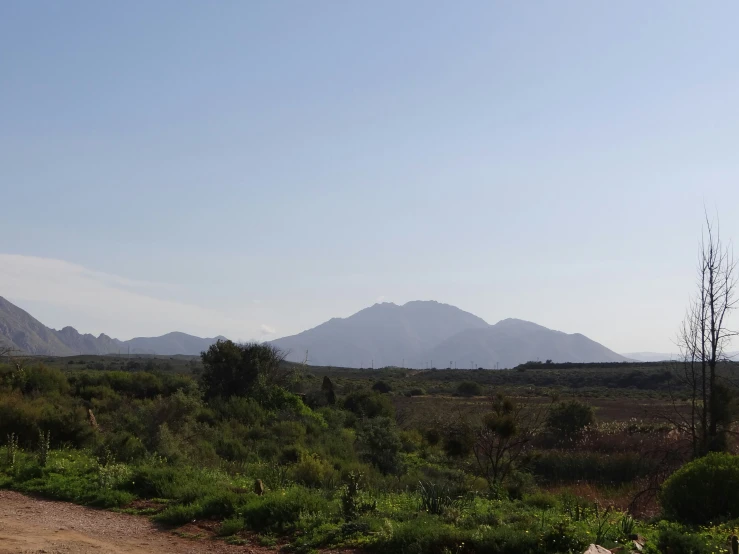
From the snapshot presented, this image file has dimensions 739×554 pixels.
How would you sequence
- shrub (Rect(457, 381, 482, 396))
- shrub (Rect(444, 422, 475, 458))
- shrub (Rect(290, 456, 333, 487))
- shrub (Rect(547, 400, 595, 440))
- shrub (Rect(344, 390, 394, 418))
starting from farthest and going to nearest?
shrub (Rect(457, 381, 482, 396)), shrub (Rect(547, 400, 595, 440)), shrub (Rect(344, 390, 394, 418)), shrub (Rect(444, 422, 475, 458)), shrub (Rect(290, 456, 333, 487))

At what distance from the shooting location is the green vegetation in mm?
9570

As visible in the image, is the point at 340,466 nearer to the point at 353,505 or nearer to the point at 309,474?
the point at 309,474

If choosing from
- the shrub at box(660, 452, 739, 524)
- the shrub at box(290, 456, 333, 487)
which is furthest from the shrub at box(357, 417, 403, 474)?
the shrub at box(660, 452, 739, 524)

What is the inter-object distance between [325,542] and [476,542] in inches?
92.0

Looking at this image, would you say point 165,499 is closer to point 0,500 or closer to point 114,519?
point 114,519

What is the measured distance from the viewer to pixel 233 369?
3017 cm

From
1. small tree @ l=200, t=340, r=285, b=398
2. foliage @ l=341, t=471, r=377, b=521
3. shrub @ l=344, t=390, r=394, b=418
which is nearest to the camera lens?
foliage @ l=341, t=471, r=377, b=521

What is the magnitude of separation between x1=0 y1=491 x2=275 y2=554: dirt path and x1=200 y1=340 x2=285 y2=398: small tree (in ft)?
59.0

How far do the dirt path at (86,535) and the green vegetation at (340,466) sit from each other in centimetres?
54

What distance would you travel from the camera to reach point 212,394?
97.9ft

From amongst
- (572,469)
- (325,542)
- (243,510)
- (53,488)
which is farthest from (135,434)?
(572,469)

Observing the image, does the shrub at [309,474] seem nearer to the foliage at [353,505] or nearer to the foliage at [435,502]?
the foliage at [353,505]

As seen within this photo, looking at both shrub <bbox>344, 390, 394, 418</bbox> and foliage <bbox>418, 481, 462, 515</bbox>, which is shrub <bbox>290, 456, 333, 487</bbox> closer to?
foliage <bbox>418, 481, 462, 515</bbox>

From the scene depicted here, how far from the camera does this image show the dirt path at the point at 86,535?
887cm
